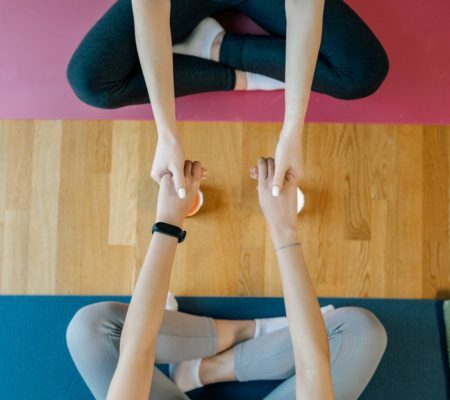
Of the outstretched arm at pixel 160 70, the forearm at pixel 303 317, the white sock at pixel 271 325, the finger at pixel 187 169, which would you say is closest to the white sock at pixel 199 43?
the outstretched arm at pixel 160 70

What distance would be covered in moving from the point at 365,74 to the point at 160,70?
515 mm

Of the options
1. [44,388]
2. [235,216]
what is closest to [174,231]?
[235,216]

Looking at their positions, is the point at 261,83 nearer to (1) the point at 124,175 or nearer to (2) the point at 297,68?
(2) the point at 297,68

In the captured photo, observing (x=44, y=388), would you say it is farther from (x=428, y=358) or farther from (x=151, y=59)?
A: (x=428, y=358)

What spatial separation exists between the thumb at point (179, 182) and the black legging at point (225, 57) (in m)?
0.31

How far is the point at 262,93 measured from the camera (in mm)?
1357

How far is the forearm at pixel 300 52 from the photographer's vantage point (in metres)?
0.98

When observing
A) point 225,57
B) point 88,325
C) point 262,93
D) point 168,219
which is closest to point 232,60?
point 225,57

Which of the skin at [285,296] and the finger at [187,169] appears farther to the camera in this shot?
the finger at [187,169]

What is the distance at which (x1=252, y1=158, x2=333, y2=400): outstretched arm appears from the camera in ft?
3.03

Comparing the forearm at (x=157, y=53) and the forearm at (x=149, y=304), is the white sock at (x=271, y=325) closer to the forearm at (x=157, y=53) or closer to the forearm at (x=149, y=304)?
the forearm at (x=149, y=304)

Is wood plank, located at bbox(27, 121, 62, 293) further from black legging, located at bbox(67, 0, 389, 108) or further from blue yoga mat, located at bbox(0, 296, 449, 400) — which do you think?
black legging, located at bbox(67, 0, 389, 108)

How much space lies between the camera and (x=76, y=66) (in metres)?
1.17

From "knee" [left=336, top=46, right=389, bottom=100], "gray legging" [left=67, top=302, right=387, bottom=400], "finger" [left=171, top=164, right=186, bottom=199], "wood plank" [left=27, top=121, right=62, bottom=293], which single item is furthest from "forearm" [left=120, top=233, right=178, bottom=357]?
"knee" [left=336, top=46, right=389, bottom=100]
